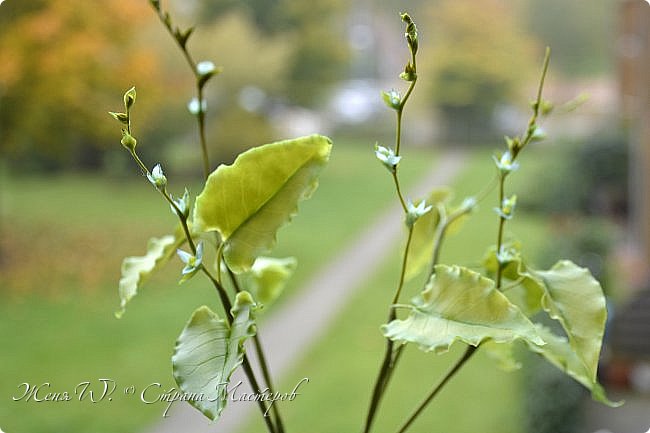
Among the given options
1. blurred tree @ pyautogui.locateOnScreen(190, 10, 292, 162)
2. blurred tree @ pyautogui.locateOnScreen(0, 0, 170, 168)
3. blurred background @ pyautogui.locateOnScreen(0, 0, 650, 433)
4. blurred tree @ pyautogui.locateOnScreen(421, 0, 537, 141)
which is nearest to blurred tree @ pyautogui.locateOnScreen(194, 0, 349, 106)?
blurred background @ pyautogui.locateOnScreen(0, 0, 650, 433)

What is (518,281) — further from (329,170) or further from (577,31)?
(577,31)

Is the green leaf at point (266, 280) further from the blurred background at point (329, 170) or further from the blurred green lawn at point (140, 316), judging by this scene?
the blurred green lawn at point (140, 316)

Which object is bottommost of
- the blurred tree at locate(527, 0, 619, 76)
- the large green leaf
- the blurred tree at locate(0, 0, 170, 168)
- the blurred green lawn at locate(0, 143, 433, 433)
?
the blurred tree at locate(527, 0, 619, 76)

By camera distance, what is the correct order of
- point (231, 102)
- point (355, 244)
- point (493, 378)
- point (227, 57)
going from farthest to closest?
point (231, 102) < point (227, 57) < point (355, 244) < point (493, 378)

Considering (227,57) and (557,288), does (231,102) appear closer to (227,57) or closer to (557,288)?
(227,57)

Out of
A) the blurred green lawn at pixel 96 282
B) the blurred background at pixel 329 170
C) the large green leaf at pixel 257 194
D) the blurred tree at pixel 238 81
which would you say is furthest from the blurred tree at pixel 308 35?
the large green leaf at pixel 257 194

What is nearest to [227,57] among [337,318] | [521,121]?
[337,318]

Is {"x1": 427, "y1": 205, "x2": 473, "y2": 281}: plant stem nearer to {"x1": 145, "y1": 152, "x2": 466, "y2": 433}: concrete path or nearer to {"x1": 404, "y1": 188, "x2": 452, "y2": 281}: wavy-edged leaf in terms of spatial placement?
{"x1": 404, "y1": 188, "x2": 452, "y2": 281}: wavy-edged leaf

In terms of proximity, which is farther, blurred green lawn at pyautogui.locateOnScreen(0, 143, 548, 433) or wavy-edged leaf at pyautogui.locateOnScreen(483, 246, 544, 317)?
blurred green lawn at pyautogui.locateOnScreen(0, 143, 548, 433)

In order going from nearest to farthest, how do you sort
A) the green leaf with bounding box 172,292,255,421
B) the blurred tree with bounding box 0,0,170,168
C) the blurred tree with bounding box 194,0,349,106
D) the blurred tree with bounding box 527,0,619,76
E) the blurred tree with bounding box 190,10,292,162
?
the green leaf with bounding box 172,292,255,421 < the blurred tree with bounding box 0,0,170,168 < the blurred tree with bounding box 190,10,292,162 < the blurred tree with bounding box 194,0,349,106 < the blurred tree with bounding box 527,0,619,76
